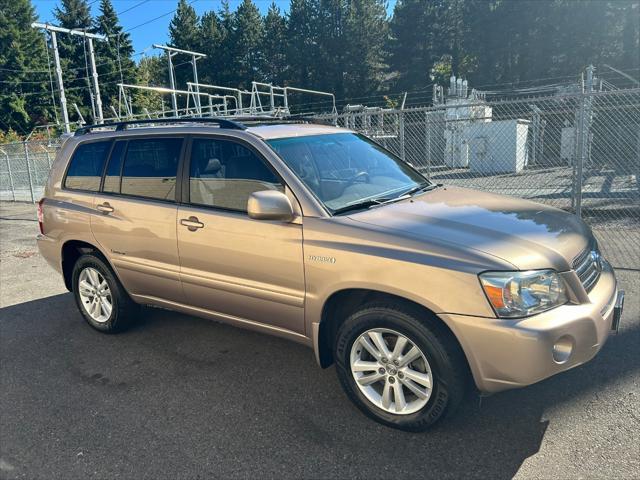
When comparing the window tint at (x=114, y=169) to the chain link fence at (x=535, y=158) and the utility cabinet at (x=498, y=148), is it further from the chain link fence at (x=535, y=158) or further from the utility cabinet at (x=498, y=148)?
the utility cabinet at (x=498, y=148)

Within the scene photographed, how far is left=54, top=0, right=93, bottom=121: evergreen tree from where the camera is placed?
48844 millimetres

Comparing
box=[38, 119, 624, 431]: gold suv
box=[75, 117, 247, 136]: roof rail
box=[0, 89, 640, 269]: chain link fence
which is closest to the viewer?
box=[38, 119, 624, 431]: gold suv

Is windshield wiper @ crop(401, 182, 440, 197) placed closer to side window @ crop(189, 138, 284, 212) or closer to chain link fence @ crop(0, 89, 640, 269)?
side window @ crop(189, 138, 284, 212)

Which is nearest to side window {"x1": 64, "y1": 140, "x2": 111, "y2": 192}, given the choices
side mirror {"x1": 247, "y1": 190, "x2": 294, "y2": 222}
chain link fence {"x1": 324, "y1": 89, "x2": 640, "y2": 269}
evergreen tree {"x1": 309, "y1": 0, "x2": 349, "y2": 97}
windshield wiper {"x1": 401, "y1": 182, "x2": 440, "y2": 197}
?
side mirror {"x1": 247, "y1": 190, "x2": 294, "y2": 222}

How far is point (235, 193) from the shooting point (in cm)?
363

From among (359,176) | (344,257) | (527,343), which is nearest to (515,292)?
(527,343)

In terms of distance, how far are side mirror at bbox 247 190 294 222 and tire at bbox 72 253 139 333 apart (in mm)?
1984

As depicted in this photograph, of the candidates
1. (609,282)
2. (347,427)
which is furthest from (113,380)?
(609,282)

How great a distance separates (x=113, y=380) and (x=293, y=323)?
1529 mm

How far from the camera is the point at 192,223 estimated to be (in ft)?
12.3

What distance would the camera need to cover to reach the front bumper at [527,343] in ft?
8.43

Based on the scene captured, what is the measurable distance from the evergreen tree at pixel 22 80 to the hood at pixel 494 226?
170 feet

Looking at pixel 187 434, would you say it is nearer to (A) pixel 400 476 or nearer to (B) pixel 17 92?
(A) pixel 400 476

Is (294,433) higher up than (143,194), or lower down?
lower down
